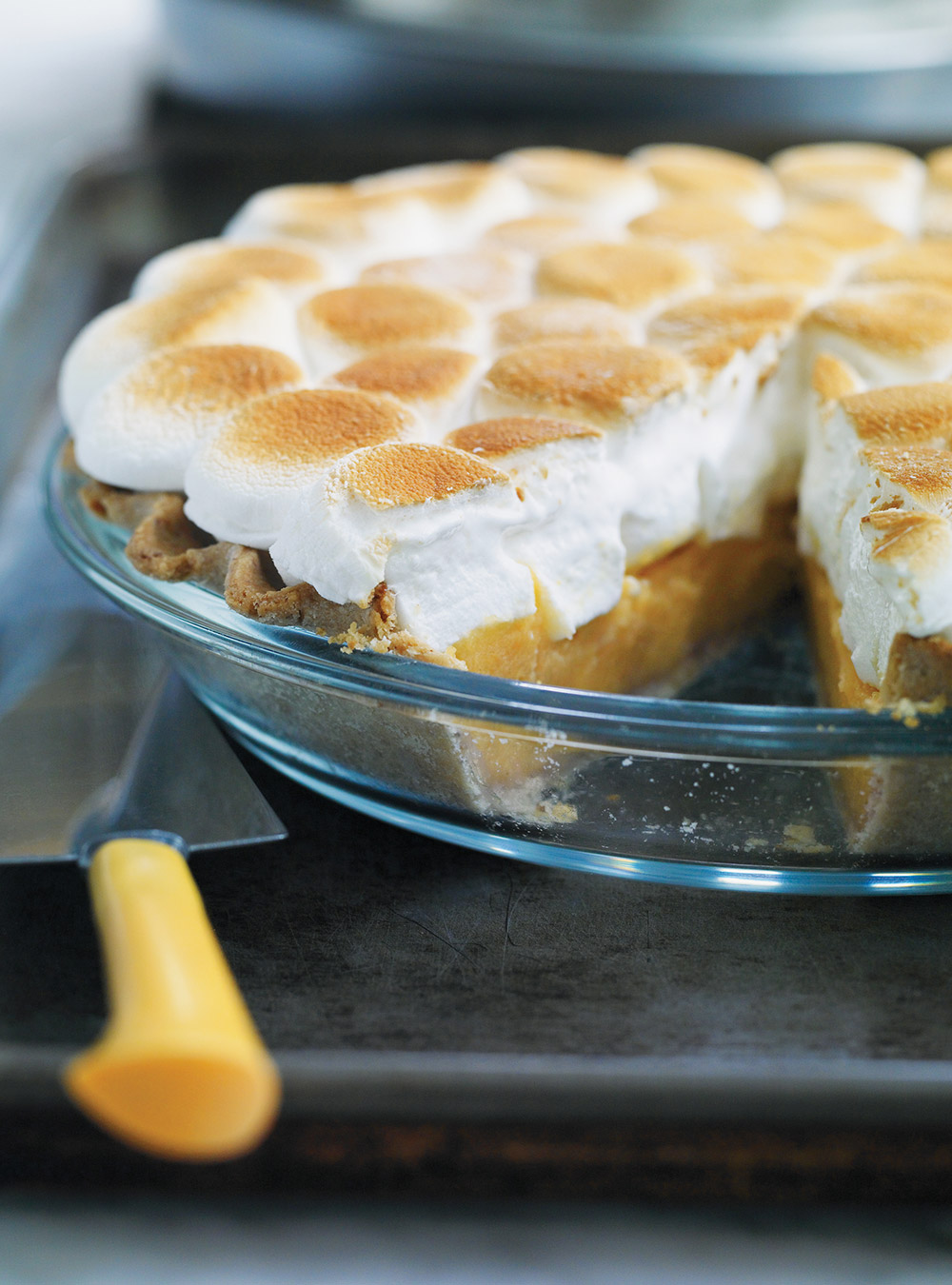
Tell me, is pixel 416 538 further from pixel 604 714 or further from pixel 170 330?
pixel 170 330

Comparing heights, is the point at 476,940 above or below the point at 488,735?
below

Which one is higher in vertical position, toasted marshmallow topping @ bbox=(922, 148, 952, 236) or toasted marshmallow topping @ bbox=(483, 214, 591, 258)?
toasted marshmallow topping @ bbox=(483, 214, 591, 258)

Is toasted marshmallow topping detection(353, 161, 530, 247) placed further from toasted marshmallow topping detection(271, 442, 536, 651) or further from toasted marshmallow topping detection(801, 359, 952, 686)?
toasted marshmallow topping detection(271, 442, 536, 651)

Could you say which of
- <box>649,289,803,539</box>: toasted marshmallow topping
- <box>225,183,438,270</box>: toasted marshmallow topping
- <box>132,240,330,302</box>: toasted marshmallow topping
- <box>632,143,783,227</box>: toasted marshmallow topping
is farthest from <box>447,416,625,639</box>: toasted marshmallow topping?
<box>632,143,783,227</box>: toasted marshmallow topping

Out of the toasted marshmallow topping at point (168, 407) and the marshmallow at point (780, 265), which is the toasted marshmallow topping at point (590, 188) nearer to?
the marshmallow at point (780, 265)

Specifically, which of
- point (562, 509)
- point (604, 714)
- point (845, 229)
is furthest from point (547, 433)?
point (845, 229)

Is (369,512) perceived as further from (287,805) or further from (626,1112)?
(626,1112)

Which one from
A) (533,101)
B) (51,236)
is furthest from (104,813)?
(533,101)
